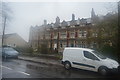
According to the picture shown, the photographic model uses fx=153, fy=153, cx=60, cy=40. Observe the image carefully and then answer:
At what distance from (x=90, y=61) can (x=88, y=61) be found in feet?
0.57

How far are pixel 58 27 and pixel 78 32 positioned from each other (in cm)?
912

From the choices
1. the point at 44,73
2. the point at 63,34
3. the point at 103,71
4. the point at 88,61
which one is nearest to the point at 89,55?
the point at 88,61

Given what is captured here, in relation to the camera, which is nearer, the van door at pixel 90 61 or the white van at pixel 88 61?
the white van at pixel 88 61

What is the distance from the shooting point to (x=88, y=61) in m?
11.4

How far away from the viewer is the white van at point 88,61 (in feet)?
34.3

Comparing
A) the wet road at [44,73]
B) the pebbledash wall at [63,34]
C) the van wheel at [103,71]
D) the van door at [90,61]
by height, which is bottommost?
the wet road at [44,73]

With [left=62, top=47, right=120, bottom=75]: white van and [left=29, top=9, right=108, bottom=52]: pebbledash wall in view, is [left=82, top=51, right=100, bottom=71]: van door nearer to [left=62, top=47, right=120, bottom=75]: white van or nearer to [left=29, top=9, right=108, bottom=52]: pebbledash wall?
[left=62, top=47, right=120, bottom=75]: white van

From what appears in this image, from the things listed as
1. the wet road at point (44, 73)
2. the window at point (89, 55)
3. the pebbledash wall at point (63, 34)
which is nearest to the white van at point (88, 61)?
the window at point (89, 55)

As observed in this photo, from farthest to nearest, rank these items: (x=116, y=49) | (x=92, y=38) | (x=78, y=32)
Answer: (x=78, y=32)
(x=92, y=38)
(x=116, y=49)

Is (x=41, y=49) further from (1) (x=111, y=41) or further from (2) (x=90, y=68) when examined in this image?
(2) (x=90, y=68)

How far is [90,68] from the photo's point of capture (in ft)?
37.0

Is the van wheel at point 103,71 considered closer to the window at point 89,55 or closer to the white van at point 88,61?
the white van at point 88,61

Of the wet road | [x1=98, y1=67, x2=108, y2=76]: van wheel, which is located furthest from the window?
the wet road

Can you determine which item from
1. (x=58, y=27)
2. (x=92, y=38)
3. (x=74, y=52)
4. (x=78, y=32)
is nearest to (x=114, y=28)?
(x=92, y=38)
